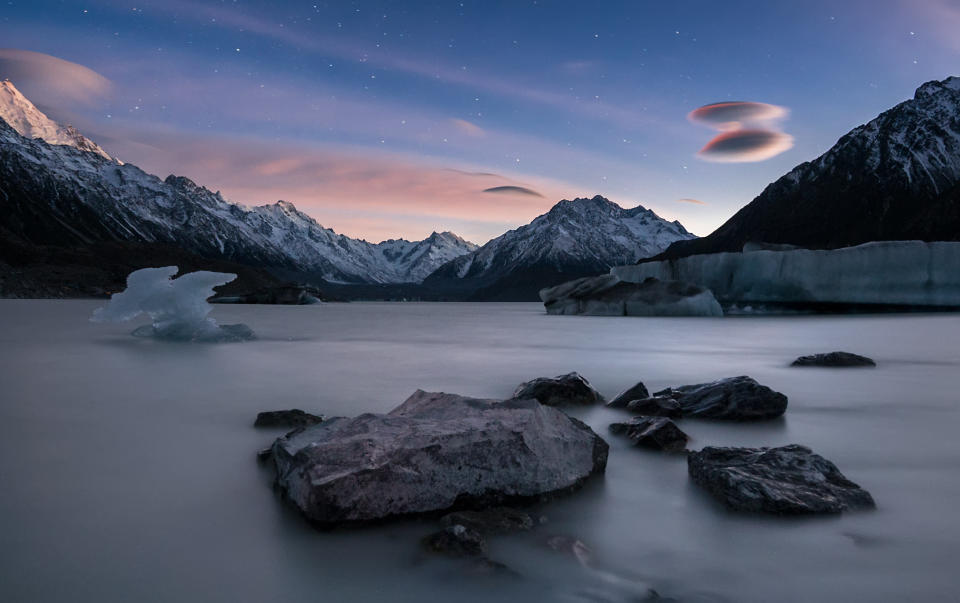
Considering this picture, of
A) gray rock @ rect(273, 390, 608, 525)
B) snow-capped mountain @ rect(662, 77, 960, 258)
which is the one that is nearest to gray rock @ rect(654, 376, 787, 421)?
gray rock @ rect(273, 390, 608, 525)

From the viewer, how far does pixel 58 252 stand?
89938mm

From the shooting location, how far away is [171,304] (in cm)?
1556

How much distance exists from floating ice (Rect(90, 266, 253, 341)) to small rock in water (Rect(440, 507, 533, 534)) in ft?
40.2

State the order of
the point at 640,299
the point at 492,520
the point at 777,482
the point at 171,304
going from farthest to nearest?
1. the point at 640,299
2. the point at 171,304
3. the point at 777,482
4. the point at 492,520

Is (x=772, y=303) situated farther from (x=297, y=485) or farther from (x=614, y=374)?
(x=297, y=485)

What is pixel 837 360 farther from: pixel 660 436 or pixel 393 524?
pixel 393 524

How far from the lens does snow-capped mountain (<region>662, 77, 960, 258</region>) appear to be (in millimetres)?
103625

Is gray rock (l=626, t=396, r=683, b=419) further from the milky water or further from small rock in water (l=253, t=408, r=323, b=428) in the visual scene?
small rock in water (l=253, t=408, r=323, b=428)

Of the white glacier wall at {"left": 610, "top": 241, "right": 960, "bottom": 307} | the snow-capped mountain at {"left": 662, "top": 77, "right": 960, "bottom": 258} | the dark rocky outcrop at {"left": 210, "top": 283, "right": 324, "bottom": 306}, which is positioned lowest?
the dark rocky outcrop at {"left": 210, "top": 283, "right": 324, "bottom": 306}

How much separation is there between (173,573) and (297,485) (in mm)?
719

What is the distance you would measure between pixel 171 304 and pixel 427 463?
1468cm

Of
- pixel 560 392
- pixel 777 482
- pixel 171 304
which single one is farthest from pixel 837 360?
pixel 171 304

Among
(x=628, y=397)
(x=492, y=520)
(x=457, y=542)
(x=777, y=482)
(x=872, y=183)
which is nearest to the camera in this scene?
(x=457, y=542)

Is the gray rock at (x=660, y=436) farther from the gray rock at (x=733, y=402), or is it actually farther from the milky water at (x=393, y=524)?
the gray rock at (x=733, y=402)
